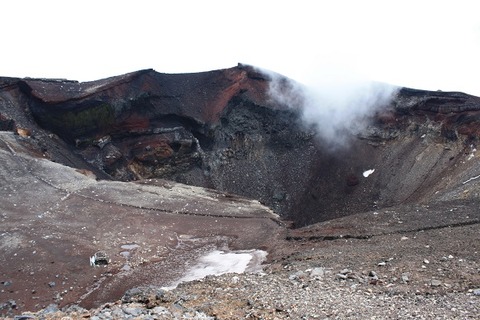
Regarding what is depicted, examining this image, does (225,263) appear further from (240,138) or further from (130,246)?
(240,138)

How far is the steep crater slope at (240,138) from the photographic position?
32688 mm

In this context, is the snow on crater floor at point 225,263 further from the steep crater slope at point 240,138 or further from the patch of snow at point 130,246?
the steep crater slope at point 240,138

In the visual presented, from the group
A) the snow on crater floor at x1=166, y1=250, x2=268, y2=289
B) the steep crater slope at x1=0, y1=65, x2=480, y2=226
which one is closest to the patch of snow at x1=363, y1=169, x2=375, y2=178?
the steep crater slope at x1=0, y1=65, x2=480, y2=226

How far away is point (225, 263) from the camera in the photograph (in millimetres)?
17969

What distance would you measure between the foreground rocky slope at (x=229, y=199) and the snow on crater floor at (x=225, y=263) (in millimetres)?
574

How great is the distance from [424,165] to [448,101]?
580cm

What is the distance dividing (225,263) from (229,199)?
31.4ft

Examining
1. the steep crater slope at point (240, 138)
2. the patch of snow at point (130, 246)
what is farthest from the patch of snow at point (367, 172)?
the patch of snow at point (130, 246)

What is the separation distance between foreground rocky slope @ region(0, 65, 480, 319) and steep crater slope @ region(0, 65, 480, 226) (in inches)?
4.3

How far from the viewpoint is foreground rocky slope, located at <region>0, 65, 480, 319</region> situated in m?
12.1

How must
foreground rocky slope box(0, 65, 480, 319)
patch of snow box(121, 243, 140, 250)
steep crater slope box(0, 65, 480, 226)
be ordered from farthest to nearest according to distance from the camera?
steep crater slope box(0, 65, 480, 226), patch of snow box(121, 243, 140, 250), foreground rocky slope box(0, 65, 480, 319)

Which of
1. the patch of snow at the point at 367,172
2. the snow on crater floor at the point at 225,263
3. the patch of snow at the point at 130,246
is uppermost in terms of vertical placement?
the patch of snow at the point at 367,172

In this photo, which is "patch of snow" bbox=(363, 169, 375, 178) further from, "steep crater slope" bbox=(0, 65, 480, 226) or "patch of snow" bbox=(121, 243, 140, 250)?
"patch of snow" bbox=(121, 243, 140, 250)

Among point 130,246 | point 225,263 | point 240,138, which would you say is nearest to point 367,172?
point 240,138
